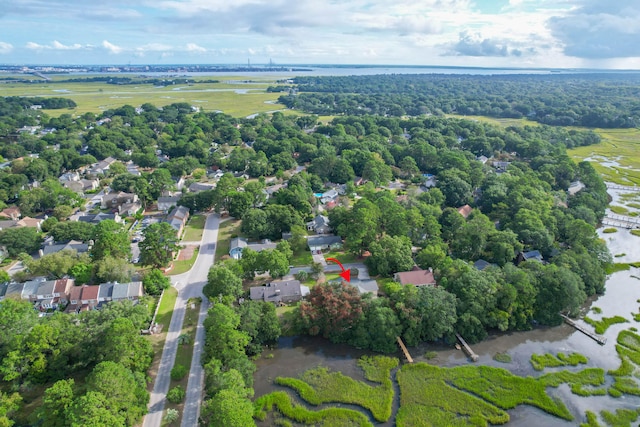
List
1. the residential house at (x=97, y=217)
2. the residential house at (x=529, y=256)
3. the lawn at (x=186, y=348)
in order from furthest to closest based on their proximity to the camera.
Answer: the residential house at (x=97, y=217), the residential house at (x=529, y=256), the lawn at (x=186, y=348)

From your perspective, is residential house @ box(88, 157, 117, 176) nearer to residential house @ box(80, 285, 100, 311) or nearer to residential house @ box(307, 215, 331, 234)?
residential house @ box(80, 285, 100, 311)

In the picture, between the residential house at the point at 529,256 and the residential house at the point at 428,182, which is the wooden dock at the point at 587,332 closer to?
the residential house at the point at 529,256

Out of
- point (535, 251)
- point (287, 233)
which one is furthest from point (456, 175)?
point (287, 233)

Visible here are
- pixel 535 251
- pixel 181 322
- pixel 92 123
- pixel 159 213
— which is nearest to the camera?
pixel 181 322

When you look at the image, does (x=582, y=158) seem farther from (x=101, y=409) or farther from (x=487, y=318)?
(x=101, y=409)

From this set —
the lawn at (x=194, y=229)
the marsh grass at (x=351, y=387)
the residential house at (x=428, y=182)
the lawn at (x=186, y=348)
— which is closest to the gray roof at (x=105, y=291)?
the lawn at (x=186, y=348)

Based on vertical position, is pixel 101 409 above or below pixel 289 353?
above

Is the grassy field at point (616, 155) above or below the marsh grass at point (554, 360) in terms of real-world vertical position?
below
